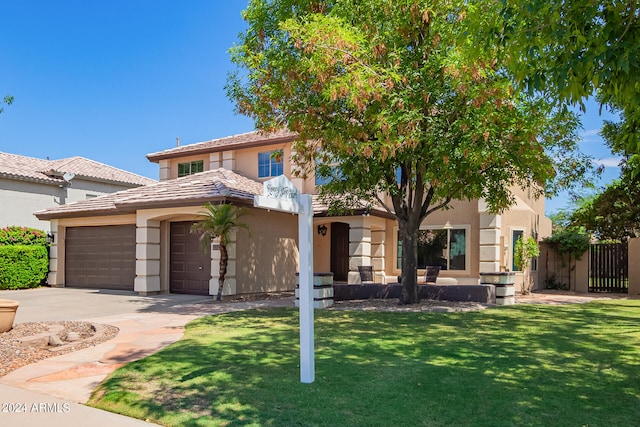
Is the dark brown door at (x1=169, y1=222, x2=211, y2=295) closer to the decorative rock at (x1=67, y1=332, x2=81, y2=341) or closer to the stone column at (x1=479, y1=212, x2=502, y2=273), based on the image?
the decorative rock at (x1=67, y1=332, x2=81, y2=341)

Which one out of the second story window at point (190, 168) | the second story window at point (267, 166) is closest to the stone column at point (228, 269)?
the second story window at point (267, 166)

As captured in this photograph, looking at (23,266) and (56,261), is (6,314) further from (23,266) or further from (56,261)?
(56,261)

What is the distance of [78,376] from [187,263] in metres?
11.2

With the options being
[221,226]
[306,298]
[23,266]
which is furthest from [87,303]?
[306,298]

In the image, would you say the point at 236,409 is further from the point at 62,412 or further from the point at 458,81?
the point at 458,81

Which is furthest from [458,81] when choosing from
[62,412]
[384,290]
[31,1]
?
[31,1]

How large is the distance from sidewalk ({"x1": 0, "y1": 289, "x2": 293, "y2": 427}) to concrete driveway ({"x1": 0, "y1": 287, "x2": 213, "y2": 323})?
843 millimetres

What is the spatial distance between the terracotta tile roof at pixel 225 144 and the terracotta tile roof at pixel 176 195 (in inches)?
71.9

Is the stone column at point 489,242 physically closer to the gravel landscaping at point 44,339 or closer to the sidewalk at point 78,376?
the sidewalk at point 78,376

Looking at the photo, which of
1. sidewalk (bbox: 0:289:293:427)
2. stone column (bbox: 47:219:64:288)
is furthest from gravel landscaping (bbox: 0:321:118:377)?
stone column (bbox: 47:219:64:288)

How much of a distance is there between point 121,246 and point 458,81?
14588 mm

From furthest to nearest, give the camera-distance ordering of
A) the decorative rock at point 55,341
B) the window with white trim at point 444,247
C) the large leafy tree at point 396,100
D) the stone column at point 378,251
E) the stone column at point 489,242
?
1. the stone column at point 378,251
2. the window with white trim at point 444,247
3. the stone column at point 489,242
4. the large leafy tree at point 396,100
5. the decorative rock at point 55,341

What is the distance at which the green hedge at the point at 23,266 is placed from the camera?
747 inches

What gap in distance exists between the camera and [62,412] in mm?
4988
